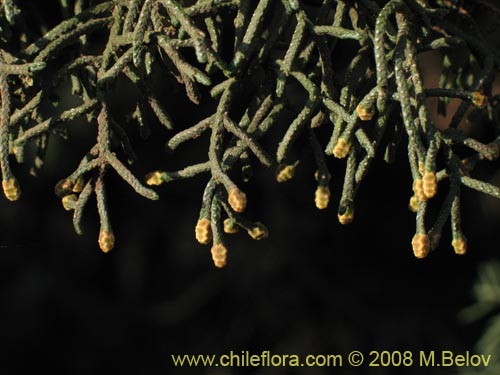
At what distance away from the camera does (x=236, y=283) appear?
2.06 meters

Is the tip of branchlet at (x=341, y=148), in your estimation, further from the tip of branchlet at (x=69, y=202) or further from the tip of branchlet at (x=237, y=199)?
the tip of branchlet at (x=69, y=202)

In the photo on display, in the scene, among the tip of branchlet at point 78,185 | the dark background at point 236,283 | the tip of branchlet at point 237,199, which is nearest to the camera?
the tip of branchlet at point 237,199

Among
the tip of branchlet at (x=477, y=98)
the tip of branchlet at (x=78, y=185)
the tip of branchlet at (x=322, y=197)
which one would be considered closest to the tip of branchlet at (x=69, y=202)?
the tip of branchlet at (x=78, y=185)

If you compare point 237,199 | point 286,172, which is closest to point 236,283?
point 286,172

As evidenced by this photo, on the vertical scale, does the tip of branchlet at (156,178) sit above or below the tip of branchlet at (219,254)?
above

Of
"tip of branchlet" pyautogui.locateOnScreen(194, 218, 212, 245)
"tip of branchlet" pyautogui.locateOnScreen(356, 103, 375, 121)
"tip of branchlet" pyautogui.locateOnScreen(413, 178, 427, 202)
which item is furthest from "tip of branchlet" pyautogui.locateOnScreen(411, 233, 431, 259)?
"tip of branchlet" pyautogui.locateOnScreen(194, 218, 212, 245)

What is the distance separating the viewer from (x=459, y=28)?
1136 millimetres

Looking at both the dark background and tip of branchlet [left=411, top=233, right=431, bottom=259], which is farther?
the dark background

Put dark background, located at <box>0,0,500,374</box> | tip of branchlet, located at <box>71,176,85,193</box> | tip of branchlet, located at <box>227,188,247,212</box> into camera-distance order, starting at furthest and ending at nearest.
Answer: dark background, located at <box>0,0,500,374</box>, tip of branchlet, located at <box>71,176,85,193</box>, tip of branchlet, located at <box>227,188,247,212</box>

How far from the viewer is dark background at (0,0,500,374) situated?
1.94 metres

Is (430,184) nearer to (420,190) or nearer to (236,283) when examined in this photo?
(420,190)

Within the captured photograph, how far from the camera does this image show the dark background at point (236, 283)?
1.94 m

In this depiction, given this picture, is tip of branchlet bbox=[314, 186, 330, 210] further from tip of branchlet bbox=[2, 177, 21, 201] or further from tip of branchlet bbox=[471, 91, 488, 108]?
tip of branchlet bbox=[2, 177, 21, 201]

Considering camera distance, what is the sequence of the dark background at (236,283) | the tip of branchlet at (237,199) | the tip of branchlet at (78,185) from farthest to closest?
the dark background at (236,283), the tip of branchlet at (78,185), the tip of branchlet at (237,199)
